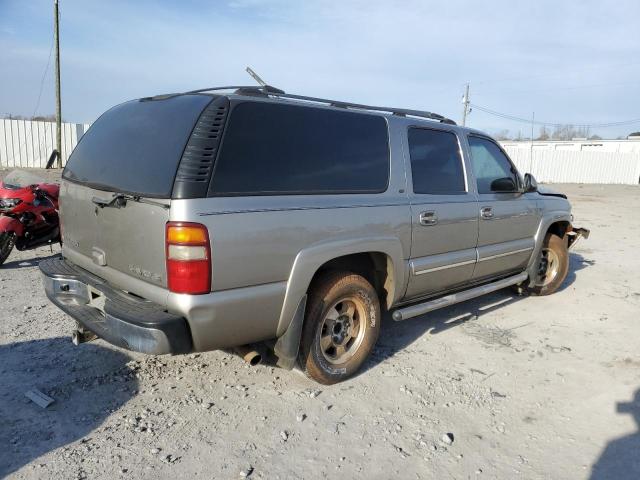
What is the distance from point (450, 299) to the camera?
4.36 meters

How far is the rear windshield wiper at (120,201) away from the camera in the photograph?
2.76 m

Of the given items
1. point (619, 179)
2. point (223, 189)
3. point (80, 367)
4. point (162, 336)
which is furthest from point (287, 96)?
point (619, 179)

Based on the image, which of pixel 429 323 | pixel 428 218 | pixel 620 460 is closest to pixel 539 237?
pixel 429 323

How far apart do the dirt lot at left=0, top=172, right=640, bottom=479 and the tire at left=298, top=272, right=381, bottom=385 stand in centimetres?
16

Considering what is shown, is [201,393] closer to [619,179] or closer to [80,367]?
[80,367]

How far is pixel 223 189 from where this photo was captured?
2.77 m

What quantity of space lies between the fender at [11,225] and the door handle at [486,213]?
5.31m

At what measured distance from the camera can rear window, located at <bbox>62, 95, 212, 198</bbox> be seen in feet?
9.29

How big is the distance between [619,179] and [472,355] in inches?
1555

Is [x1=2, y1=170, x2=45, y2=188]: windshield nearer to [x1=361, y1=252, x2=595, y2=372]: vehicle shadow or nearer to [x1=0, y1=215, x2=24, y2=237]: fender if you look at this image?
[x1=0, y1=215, x2=24, y2=237]: fender

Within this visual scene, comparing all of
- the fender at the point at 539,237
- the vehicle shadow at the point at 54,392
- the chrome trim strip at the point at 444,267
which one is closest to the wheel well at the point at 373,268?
the chrome trim strip at the point at 444,267

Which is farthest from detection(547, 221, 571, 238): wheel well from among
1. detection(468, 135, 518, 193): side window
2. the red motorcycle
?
the red motorcycle

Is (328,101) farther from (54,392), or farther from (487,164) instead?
(54,392)

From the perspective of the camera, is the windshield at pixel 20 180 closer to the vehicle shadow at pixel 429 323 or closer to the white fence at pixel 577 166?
the vehicle shadow at pixel 429 323
